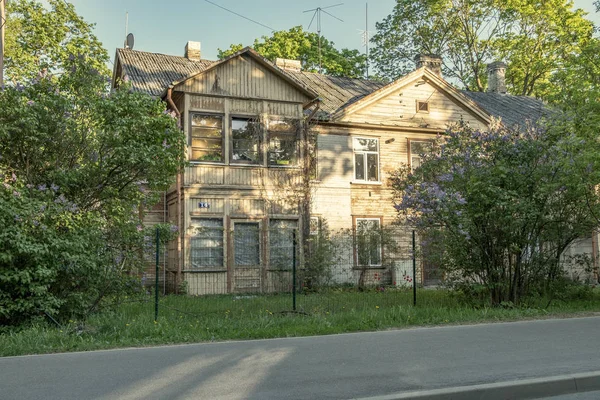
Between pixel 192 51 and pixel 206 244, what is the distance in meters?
10.2

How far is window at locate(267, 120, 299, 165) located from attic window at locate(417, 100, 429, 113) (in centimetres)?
585

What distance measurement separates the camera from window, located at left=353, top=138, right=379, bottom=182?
23.5m

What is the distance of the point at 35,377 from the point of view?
280 inches

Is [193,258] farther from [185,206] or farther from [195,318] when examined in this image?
[195,318]

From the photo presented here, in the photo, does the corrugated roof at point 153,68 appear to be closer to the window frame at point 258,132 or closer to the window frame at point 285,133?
the window frame at point 258,132

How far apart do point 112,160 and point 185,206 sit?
759 cm

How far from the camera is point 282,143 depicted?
850 inches

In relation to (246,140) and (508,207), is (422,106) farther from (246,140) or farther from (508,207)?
(508,207)

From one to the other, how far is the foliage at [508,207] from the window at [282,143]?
7.77 meters

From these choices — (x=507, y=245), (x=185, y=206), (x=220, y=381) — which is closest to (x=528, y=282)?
(x=507, y=245)

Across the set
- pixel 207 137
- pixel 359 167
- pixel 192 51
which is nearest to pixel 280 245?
pixel 207 137

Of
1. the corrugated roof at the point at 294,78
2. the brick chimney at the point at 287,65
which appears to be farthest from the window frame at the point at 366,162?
the brick chimney at the point at 287,65

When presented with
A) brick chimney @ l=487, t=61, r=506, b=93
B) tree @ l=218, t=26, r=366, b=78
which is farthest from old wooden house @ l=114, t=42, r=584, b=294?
tree @ l=218, t=26, r=366, b=78

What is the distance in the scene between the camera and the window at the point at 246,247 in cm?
2023
